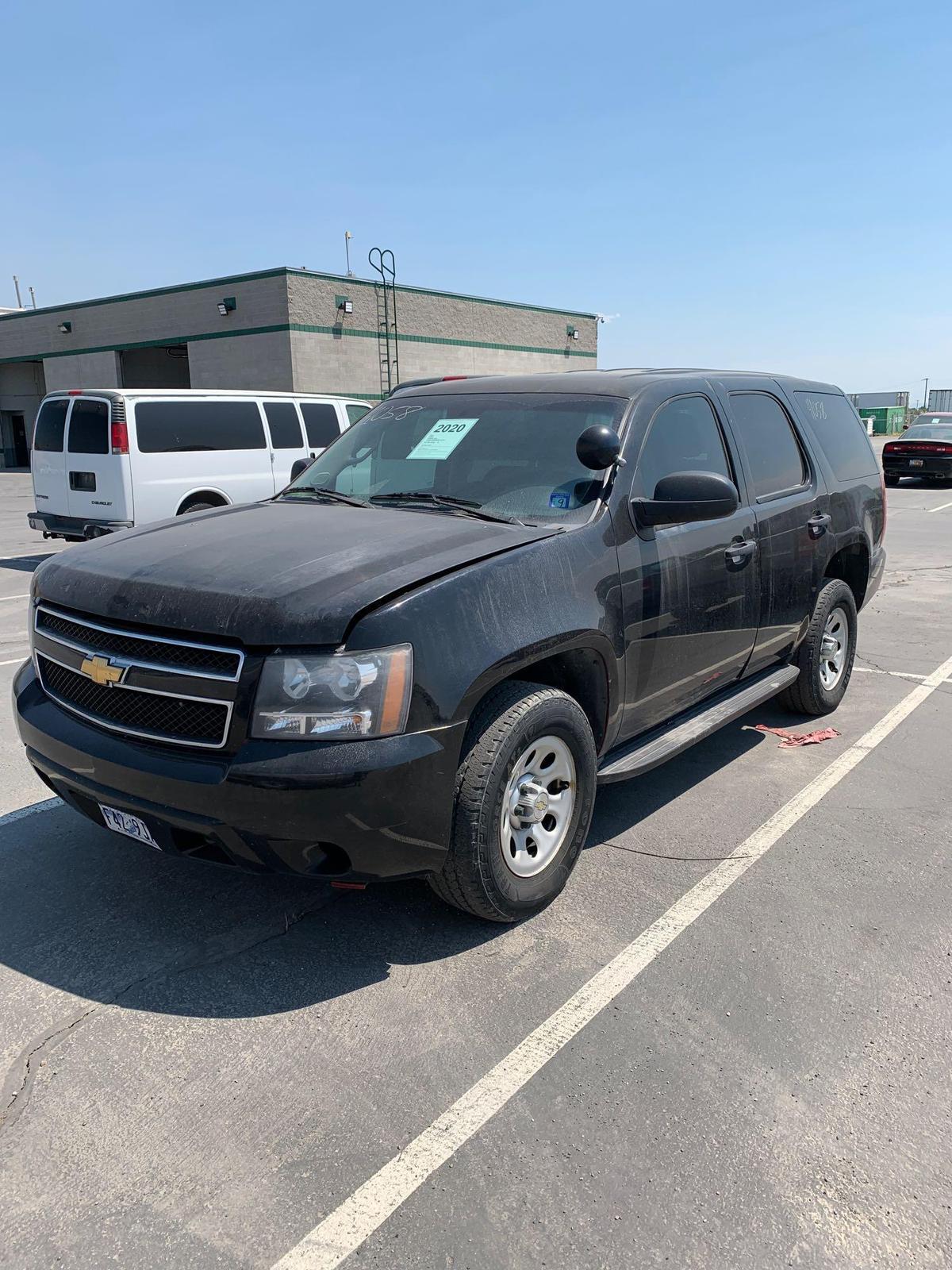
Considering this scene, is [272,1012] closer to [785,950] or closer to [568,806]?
[568,806]

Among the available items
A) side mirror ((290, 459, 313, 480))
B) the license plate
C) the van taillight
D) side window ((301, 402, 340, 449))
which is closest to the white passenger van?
the van taillight

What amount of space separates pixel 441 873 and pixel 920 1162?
4.94 ft

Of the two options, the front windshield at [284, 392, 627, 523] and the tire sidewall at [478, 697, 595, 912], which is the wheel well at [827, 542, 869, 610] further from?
the tire sidewall at [478, 697, 595, 912]

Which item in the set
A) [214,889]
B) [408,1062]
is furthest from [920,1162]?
[214,889]

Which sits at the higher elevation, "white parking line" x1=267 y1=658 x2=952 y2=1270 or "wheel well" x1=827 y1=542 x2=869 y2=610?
"wheel well" x1=827 y1=542 x2=869 y2=610

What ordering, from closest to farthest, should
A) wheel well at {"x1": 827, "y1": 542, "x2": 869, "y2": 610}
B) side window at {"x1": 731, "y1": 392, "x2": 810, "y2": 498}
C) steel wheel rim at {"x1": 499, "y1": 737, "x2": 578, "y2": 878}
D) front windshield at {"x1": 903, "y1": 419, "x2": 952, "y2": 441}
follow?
steel wheel rim at {"x1": 499, "y1": 737, "x2": 578, "y2": 878}, side window at {"x1": 731, "y1": 392, "x2": 810, "y2": 498}, wheel well at {"x1": 827, "y1": 542, "x2": 869, "y2": 610}, front windshield at {"x1": 903, "y1": 419, "x2": 952, "y2": 441}

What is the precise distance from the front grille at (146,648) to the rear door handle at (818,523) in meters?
3.48

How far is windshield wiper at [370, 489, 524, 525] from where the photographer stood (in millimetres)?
3707

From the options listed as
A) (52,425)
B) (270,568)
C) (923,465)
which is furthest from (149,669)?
(923,465)

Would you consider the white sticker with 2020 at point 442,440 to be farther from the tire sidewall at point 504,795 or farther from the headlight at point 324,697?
the headlight at point 324,697

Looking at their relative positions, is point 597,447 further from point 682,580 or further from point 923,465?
point 923,465

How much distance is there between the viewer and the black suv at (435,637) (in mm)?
2807

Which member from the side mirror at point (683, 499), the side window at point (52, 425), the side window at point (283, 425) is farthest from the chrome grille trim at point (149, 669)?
the side window at point (283, 425)

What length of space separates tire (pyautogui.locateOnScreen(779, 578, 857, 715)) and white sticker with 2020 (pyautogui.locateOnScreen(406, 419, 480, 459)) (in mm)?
2404
